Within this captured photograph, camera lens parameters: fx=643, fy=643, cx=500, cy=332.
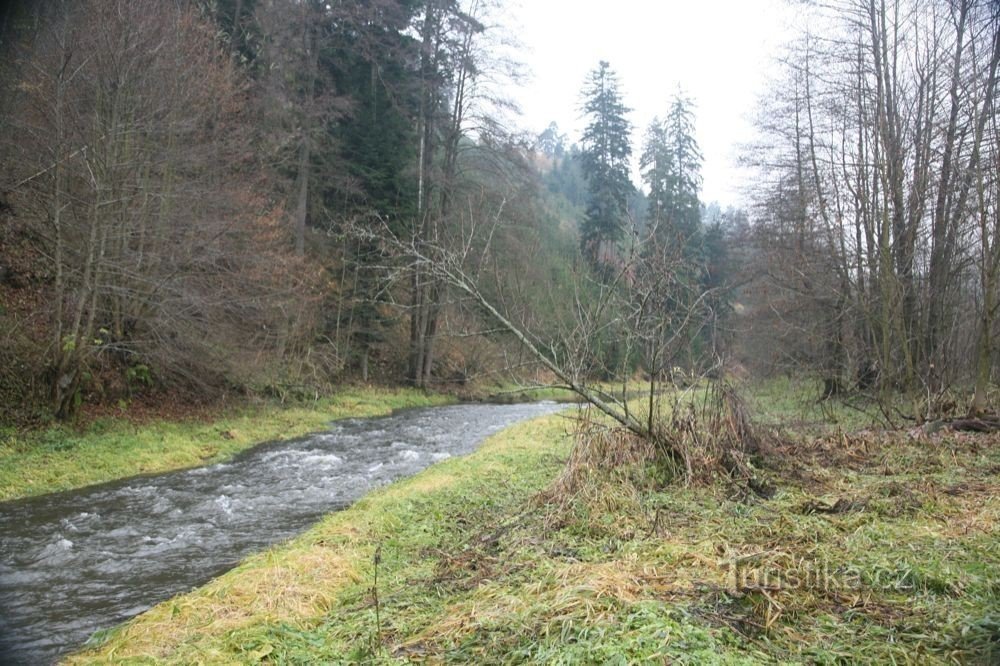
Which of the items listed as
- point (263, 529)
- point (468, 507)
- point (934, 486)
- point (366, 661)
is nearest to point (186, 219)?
point (263, 529)

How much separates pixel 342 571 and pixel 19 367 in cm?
1002

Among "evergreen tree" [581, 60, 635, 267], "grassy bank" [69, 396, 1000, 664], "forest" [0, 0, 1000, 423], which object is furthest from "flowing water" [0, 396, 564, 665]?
"evergreen tree" [581, 60, 635, 267]

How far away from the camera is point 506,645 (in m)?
3.37

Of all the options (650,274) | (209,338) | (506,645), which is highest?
(650,274)

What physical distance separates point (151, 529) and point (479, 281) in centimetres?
931

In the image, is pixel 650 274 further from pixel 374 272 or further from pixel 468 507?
pixel 374 272

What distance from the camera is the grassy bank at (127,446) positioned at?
9766 mm

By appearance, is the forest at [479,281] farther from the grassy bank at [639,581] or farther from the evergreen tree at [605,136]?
the evergreen tree at [605,136]

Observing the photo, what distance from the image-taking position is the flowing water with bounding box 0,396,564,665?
5.34 meters

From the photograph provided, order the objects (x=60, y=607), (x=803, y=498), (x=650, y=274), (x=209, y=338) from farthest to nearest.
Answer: (x=209, y=338)
(x=650, y=274)
(x=803, y=498)
(x=60, y=607)

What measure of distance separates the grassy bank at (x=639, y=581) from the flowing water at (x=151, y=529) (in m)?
0.67

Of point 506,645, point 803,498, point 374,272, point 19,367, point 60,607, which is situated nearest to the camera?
point 506,645

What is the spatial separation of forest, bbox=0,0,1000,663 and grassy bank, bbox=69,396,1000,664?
0.05 m

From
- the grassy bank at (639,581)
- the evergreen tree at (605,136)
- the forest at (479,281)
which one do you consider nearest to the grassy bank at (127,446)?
the forest at (479,281)
